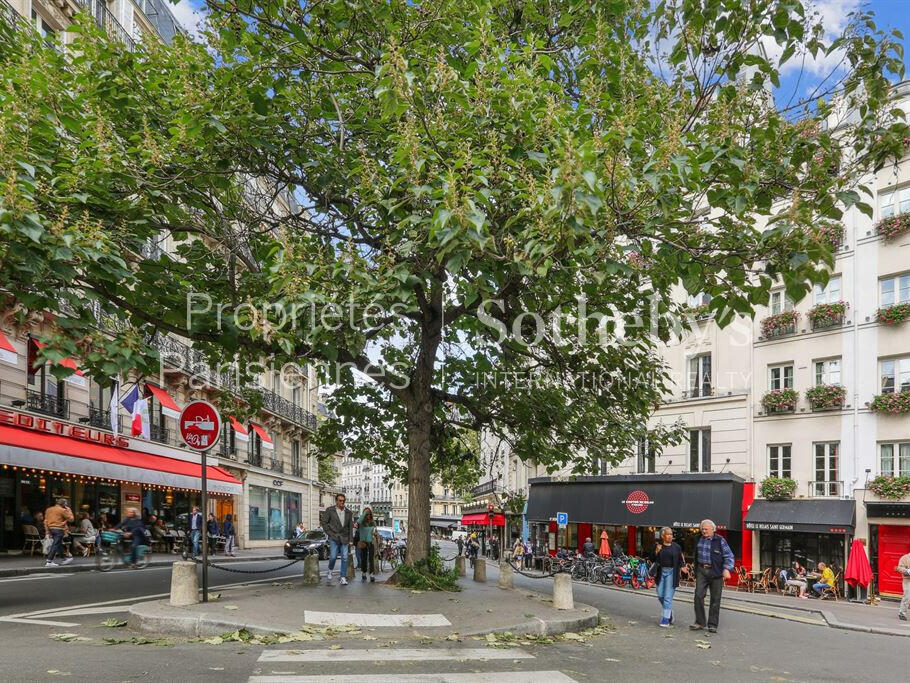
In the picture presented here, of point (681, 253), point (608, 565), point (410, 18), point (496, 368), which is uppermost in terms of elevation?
point (410, 18)

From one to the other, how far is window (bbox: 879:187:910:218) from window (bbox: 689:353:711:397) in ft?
29.2

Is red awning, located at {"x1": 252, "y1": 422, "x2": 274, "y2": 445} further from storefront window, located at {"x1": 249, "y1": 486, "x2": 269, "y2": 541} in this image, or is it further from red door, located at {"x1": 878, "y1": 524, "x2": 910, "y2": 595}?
red door, located at {"x1": 878, "y1": 524, "x2": 910, "y2": 595}

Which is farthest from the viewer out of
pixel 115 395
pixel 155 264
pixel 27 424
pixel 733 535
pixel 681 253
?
pixel 733 535

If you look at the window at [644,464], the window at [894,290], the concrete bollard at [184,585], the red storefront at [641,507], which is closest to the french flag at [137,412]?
the concrete bollard at [184,585]

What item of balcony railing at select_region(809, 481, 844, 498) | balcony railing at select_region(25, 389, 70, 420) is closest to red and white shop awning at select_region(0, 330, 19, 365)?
balcony railing at select_region(25, 389, 70, 420)

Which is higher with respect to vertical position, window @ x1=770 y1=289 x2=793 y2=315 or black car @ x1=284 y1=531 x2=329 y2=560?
window @ x1=770 y1=289 x2=793 y2=315

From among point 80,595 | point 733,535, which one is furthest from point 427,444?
point 733,535

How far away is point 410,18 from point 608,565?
21.0 m

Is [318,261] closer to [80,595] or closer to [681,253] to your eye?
[681,253]

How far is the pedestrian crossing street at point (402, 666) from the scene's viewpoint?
22.2 ft

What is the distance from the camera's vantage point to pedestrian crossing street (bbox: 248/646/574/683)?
6.75 m

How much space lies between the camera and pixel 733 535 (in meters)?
31.4

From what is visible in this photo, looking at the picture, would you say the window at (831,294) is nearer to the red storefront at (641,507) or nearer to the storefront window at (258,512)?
the red storefront at (641,507)

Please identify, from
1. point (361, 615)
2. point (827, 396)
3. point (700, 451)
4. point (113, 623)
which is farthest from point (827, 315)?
point (113, 623)
